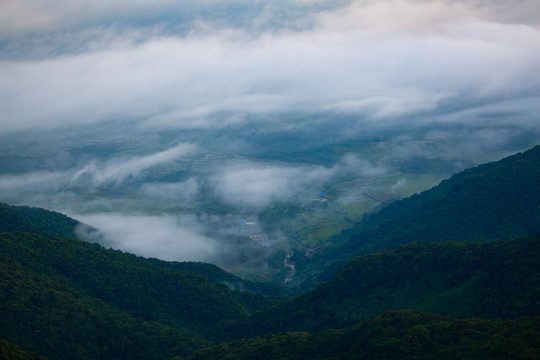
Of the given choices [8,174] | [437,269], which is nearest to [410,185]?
[437,269]

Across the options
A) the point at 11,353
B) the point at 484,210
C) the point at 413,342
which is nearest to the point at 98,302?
the point at 11,353

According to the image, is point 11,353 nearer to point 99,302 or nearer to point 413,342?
point 99,302

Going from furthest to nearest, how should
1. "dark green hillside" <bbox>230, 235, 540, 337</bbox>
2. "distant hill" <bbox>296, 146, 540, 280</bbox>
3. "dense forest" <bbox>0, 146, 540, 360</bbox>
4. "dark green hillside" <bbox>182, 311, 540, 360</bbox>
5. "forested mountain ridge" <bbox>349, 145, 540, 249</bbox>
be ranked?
"distant hill" <bbox>296, 146, 540, 280</bbox> < "forested mountain ridge" <bbox>349, 145, 540, 249</bbox> < "dark green hillside" <bbox>230, 235, 540, 337</bbox> < "dense forest" <bbox>0, 146, 540, 360</bbox> < "dark green hillside" <bbox>182, 311, 540, 360</bbox>

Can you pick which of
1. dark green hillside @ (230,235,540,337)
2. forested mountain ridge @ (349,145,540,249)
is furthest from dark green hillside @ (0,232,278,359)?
forested mountain ridge @ (349,145,540,249)

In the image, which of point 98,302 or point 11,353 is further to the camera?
point 98,302

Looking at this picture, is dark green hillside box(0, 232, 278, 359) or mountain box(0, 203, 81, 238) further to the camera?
mountain box(0, 203, 81, 238)

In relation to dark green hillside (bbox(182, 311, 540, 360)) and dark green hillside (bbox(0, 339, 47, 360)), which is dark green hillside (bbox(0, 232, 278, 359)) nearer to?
dark green hillside (bbox(0, 339, 47, 360))

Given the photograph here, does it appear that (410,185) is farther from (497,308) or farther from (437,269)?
(497,308)
